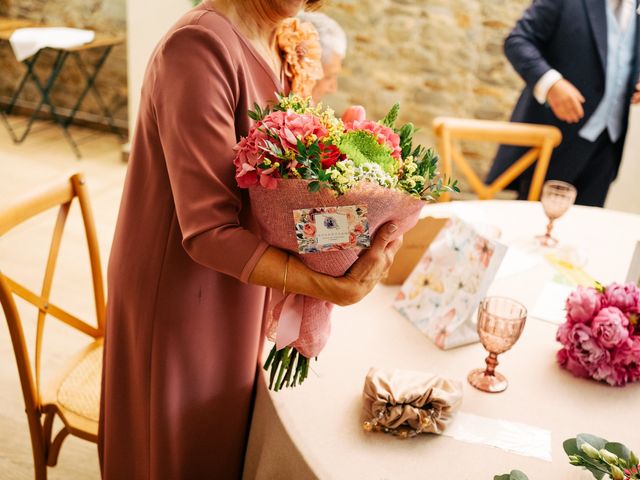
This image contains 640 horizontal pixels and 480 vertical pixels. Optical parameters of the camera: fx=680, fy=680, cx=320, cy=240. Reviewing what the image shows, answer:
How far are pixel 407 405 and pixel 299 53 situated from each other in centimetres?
75

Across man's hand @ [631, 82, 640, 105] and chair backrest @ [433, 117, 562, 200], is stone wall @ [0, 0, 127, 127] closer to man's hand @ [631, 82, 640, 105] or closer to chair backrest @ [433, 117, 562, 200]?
chair backrest @ [433, 117, 562, 200]

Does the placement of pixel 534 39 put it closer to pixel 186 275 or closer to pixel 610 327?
pixel 610 327

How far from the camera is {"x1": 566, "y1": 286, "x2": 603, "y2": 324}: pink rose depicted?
1355 millimetres

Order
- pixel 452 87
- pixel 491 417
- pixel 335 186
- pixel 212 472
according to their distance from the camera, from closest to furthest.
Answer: pixel 335 186 → pixel 491 417 → pixel 212 472 → pixel 452 87

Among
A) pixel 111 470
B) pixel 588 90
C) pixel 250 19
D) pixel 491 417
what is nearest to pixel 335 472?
pixel 491 417

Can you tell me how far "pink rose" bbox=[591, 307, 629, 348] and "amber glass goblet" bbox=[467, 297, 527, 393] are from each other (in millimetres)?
145

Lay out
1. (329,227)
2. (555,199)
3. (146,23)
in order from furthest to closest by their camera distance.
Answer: (146,23) < (555,199) < (329,227)

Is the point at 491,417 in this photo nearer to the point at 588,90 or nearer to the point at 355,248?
the point at 355,248

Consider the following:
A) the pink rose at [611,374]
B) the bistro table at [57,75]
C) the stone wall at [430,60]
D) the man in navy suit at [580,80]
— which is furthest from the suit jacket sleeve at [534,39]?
the bistro table at [57,75]

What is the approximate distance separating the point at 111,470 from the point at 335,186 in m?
0.89

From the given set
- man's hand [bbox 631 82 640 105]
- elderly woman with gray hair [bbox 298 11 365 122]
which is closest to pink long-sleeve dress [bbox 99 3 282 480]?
elderly woman with gray hair [bbox 298 11 365 122]

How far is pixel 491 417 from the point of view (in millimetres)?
1244

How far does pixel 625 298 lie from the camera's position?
1.36 meters

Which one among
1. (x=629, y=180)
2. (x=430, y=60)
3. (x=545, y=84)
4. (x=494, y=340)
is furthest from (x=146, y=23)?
(x=494, y=340)
